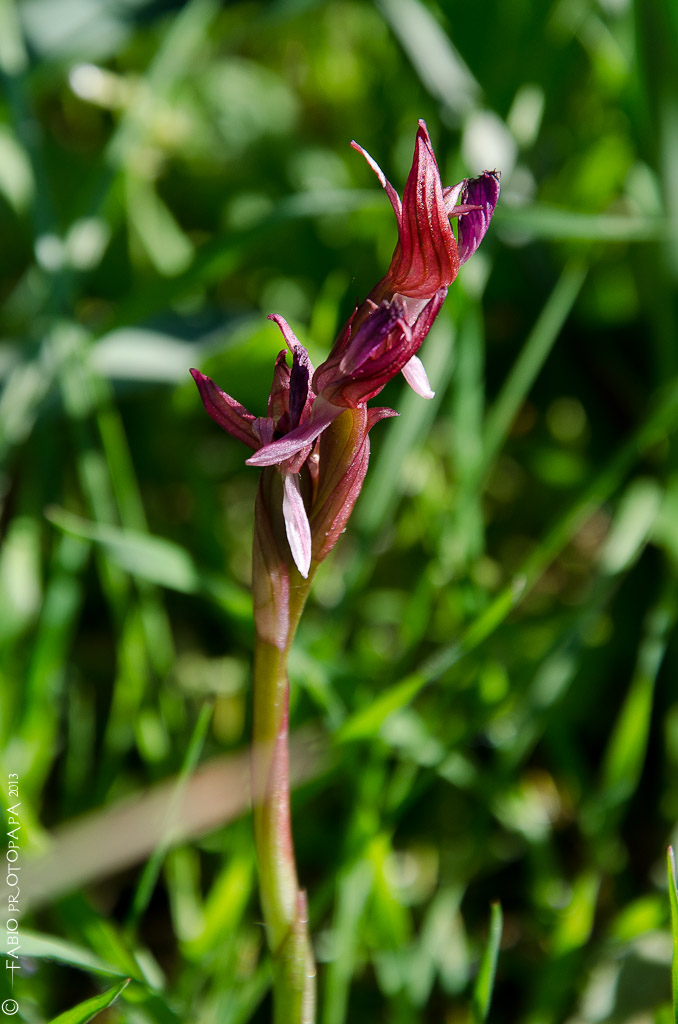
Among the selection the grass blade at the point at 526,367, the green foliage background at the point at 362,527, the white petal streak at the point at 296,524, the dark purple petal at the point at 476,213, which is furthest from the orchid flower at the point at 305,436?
the grass blade at the point at 526,367

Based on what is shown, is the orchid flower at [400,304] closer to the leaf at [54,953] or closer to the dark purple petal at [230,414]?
the dark purple petal at [230,414]

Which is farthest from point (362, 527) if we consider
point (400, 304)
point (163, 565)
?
point (400, 304)

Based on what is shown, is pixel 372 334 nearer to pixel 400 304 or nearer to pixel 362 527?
pixel 400 304

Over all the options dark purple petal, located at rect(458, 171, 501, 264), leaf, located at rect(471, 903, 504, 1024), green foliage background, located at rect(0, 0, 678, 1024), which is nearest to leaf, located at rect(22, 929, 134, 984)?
green foliage background, located at rect(0, 0, 678, 1024)

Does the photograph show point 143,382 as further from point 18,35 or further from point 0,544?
point 18,35

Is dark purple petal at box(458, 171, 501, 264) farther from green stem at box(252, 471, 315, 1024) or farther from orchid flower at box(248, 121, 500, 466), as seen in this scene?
green stem at box(252, 471, 315, 1024)

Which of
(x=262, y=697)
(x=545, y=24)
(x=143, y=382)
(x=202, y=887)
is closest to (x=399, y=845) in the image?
(x=202, y=887)

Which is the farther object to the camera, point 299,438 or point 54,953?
point 54,953
